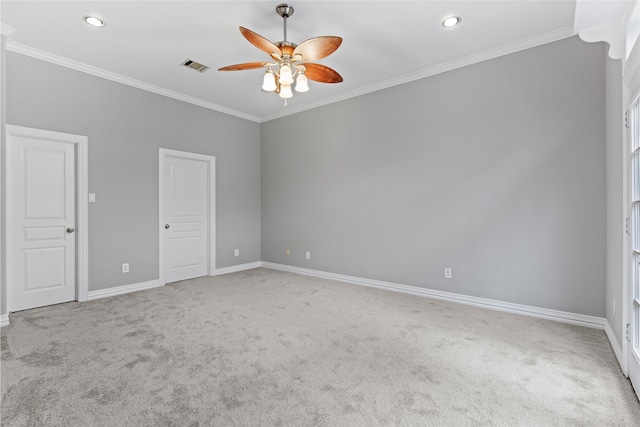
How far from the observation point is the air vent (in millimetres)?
3840

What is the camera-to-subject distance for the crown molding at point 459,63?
315 cm

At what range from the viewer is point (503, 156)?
11.3 ft

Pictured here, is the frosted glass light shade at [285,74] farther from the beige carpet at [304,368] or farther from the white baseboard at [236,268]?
the white baseboard at [236,268]

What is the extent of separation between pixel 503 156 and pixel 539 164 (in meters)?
0.35

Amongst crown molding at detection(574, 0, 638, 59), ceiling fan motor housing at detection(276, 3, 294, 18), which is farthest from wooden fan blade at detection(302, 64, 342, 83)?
crown molding at detection(574, 0, 638, 59)

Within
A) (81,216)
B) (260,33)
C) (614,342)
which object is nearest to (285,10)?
(260,33)

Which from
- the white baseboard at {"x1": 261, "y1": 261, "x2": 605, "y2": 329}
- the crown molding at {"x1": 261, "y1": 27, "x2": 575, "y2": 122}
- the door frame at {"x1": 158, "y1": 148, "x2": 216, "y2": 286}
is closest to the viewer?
the white baseboard at {"x1": 261, "y1": 261, "x2": 605, "y2": 329}

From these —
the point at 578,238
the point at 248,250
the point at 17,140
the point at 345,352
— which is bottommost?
the point at 345,352

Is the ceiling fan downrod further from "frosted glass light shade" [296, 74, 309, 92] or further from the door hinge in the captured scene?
the door hinge

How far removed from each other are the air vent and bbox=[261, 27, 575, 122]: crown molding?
1808 mm

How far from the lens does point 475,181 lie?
365 centimetres

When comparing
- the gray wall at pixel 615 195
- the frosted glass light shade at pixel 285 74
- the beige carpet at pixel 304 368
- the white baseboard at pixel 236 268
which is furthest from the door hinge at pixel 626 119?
the white baseboard at pixel 236 268

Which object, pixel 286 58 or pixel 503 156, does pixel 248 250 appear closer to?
pixel 286 58

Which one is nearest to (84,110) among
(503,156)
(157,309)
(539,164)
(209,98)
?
(209,98)
